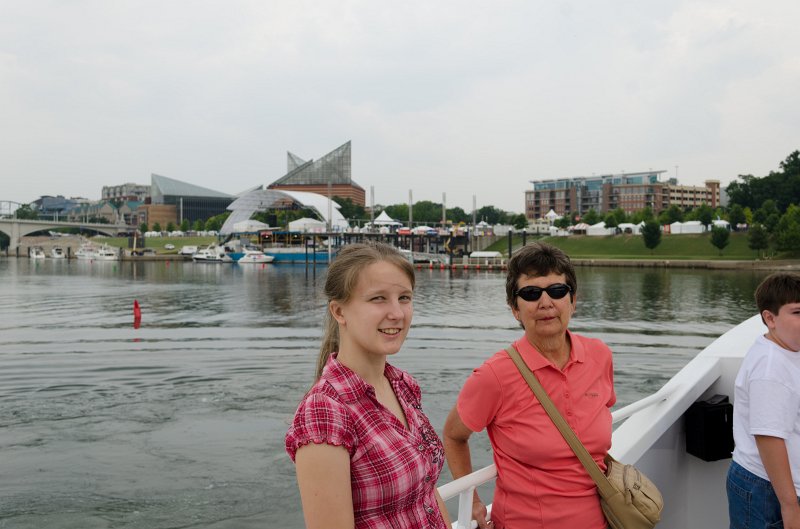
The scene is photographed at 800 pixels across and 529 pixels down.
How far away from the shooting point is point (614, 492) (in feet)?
6.27

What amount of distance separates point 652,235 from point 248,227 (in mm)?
51686

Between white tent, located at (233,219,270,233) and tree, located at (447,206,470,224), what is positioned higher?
tree, located at (447,206,470,224)

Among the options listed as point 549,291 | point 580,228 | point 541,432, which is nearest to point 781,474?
point 541,432

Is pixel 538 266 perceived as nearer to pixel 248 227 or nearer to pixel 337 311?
pixel 337 311

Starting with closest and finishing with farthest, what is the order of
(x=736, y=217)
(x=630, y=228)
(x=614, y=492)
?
(x=614, y=492) → (x=736, y=217) → (x=630, y=228)

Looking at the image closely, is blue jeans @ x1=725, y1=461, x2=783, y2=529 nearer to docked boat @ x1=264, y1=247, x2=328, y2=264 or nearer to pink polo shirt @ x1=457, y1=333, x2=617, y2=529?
pink polo shirt @ x1=457, y1=333, x2=617, y2=529

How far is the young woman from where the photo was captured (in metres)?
1.26

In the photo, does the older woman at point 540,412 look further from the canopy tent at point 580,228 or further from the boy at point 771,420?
the canopy tent at point 580,228

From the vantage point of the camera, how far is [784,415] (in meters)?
1.98

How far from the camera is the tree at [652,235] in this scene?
195ft

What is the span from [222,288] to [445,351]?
22738 millimetres

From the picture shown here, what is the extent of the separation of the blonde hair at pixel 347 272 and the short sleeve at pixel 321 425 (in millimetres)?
241

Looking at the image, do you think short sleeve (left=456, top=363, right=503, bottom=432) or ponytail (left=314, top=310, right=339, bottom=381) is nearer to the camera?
ponytail (left=314, top=310, right=339, bottom=381)

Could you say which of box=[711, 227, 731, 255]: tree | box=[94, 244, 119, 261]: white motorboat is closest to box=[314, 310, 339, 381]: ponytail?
box=[711, 227, 731, 255]: tree
